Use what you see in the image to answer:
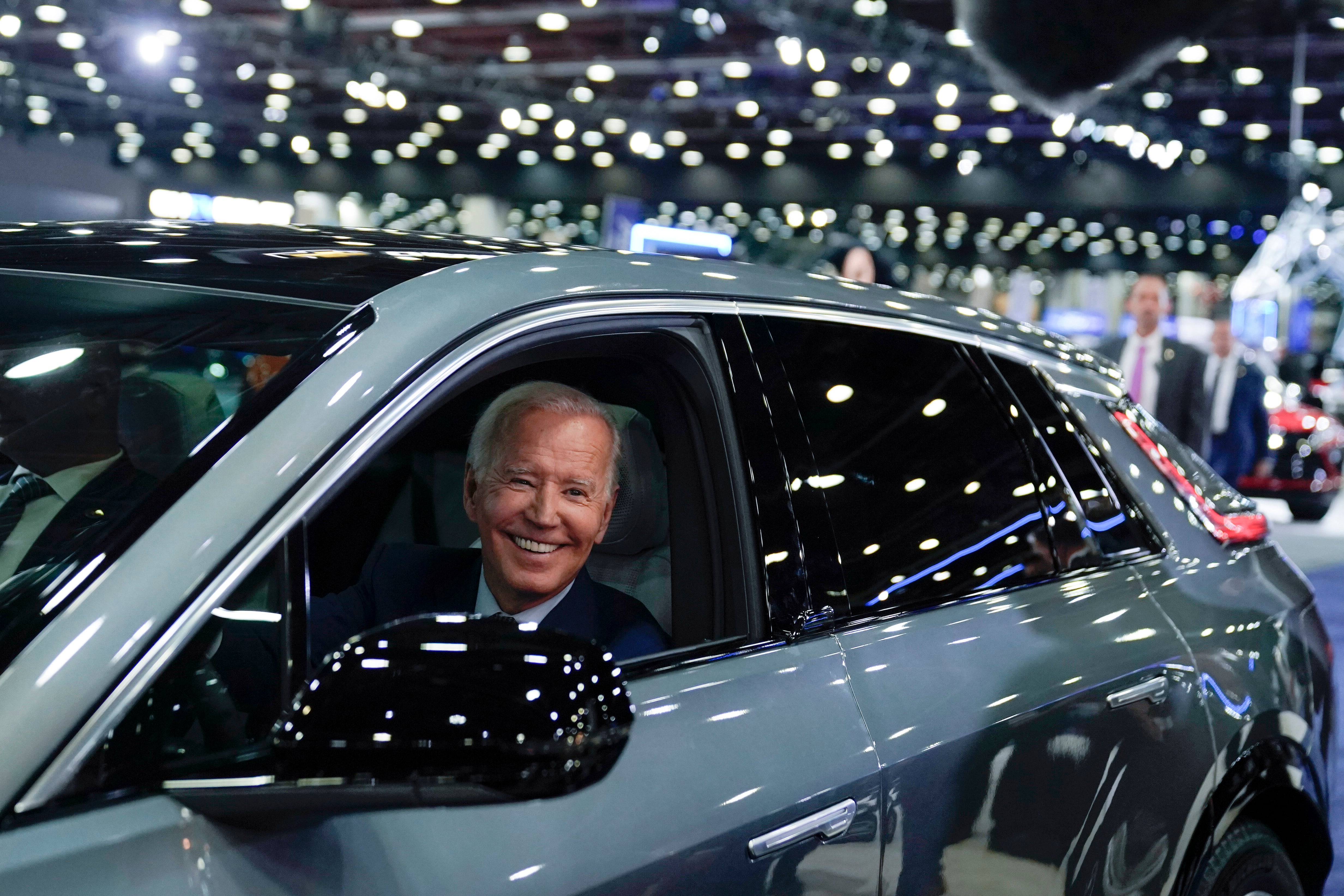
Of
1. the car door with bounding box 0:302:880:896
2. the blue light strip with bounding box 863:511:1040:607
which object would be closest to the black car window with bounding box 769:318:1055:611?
the blue light strip with bounding box 863:511:1040:607

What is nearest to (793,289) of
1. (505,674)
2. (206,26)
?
(505,674)

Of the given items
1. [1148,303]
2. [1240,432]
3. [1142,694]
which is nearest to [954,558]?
[1142,694]

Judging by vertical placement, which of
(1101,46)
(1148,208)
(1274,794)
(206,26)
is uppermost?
(206,26)

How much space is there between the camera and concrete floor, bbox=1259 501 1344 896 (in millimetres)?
4449

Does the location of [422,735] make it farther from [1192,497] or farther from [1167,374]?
[1167,374]

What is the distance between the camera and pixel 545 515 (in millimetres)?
1763

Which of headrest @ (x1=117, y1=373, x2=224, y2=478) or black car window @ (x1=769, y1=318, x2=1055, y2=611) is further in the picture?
black car window @ (x1=769, y1=318, x2=1055, y2=611)

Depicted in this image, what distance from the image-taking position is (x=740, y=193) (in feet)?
83.8

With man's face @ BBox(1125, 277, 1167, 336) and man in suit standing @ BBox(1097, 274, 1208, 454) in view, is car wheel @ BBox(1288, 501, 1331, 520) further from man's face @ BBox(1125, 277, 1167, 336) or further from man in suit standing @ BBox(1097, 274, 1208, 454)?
man's face @ BBox(1125, 277, 1167, 336)

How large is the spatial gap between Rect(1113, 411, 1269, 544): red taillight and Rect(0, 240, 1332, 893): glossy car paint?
120 mm

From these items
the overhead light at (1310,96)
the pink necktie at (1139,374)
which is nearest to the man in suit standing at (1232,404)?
the pink necktie at (1139,374)

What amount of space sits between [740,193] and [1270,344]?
10.4 metres

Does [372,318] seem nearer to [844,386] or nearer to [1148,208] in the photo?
[844,386]

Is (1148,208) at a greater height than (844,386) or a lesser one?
greater
